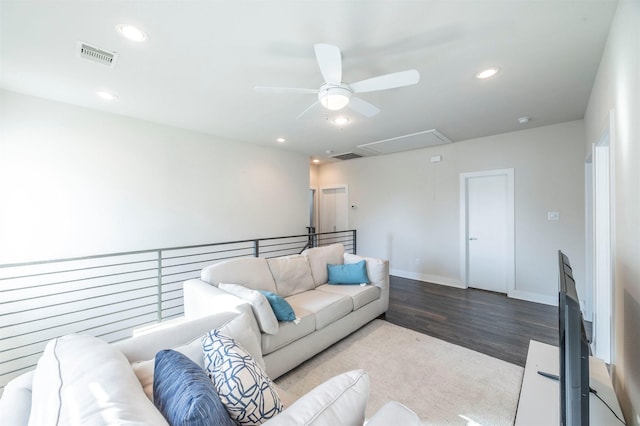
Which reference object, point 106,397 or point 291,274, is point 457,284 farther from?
point 106,397

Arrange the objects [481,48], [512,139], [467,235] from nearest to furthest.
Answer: [481,48] < [512,139] < [467,235]

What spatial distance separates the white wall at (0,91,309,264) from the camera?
2668 mm

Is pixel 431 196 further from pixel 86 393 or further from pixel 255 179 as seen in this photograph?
pixel 86 393

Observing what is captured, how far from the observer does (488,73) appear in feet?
7.50

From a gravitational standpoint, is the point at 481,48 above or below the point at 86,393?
above

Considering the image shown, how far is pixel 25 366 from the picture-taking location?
2652 millimetres

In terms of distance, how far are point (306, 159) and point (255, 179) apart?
1.40 meters

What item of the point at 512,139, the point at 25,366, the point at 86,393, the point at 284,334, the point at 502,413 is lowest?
the point at 25,366

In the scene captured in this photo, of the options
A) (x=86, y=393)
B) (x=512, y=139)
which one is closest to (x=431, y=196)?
(x=512, y=139)

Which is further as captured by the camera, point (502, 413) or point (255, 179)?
point (255, 179)

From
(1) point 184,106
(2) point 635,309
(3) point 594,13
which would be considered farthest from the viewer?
(1) point 184,106

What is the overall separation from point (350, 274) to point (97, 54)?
10.2ft

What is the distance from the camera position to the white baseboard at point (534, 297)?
364 centimetres

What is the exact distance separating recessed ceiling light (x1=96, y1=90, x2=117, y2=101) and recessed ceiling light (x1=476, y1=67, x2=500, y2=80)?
3655 mm
